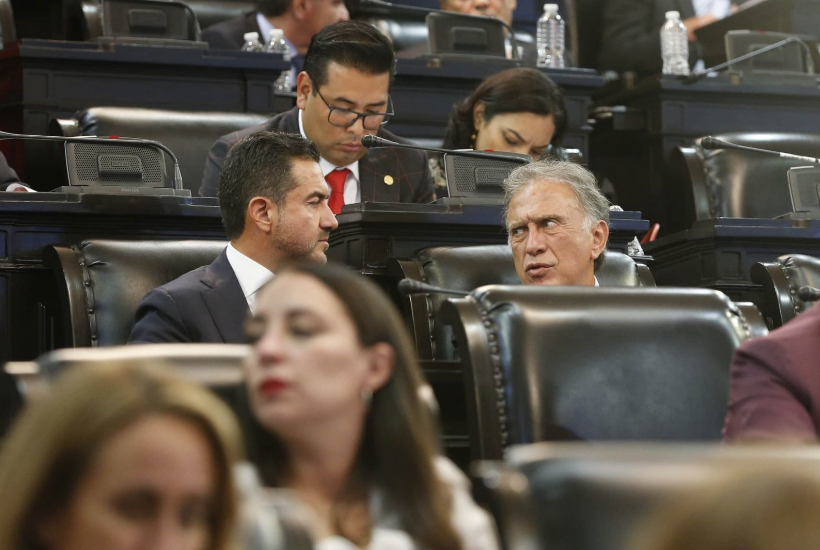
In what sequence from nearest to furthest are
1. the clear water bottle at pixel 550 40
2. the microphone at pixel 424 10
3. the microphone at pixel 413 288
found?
the microphone at pixel 413 288, the microphone at pixel 424 10, the clear water bottle at pixel 550 40

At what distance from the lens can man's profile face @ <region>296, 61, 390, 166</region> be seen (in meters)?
3.67

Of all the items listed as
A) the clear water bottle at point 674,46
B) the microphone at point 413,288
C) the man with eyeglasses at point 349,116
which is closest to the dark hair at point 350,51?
the man with eyeglasses at point 349,116

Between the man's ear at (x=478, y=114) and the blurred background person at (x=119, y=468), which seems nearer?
the blurred background person at (x=119, y=468)

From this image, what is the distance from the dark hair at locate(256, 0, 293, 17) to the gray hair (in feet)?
6.53

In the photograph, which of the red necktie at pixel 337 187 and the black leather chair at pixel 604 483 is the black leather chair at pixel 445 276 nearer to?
the red necktie at pixel 337 187

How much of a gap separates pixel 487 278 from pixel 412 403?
1.61 m

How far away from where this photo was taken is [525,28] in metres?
6.12

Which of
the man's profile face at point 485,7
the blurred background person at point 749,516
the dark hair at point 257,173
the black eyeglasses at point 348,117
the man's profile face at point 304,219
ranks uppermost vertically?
the man's profile face at point 485,7

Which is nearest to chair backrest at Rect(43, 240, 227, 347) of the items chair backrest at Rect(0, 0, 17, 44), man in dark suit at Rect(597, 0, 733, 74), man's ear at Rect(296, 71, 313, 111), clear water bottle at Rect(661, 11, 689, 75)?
man's ear at Rect(296, 71, 313, 111)

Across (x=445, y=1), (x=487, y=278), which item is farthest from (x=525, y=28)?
(x=487, y=278)

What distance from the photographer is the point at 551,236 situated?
3023 millimetres

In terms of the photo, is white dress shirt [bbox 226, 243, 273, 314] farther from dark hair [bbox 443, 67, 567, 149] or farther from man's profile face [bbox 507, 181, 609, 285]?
dark hair [bbox 443, 67, 567, 149]

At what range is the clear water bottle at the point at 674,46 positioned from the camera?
525cm

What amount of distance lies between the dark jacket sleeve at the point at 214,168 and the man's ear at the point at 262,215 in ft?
2.24
